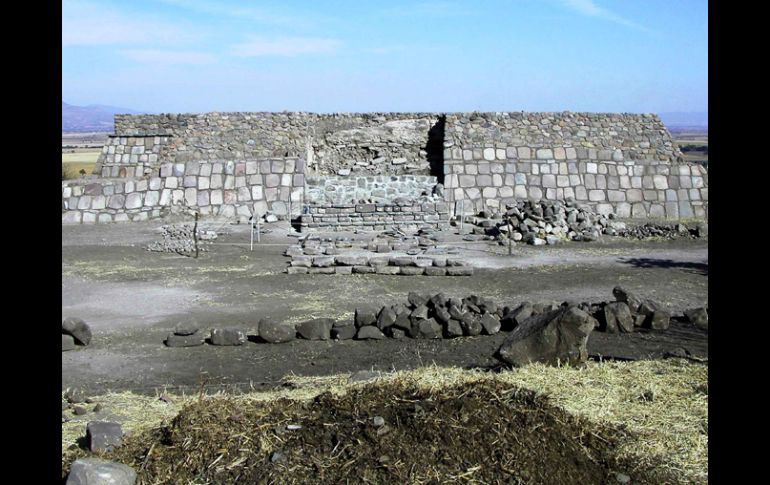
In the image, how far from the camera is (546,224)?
19.4m

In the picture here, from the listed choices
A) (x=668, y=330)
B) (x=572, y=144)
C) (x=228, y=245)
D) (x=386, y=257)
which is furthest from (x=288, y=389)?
(x=572, y=144)

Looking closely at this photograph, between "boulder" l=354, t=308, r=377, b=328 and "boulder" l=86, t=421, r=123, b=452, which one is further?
Answer: "boulder" l=354, t=308, r=377, b=328

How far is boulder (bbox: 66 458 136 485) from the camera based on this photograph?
4.07m

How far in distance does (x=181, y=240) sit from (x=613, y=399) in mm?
13855

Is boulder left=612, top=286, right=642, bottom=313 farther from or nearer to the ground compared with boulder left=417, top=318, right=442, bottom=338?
farther from the ground

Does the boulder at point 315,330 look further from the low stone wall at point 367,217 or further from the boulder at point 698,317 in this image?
the low stone wall at point 367,217

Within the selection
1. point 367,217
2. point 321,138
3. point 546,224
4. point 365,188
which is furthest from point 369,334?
point 321,138

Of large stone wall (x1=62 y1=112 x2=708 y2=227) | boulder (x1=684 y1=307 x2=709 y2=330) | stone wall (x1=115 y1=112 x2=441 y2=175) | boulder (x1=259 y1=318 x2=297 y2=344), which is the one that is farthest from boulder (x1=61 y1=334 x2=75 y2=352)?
stone wall (x1=115 y1=112 x2=441 y2=175)

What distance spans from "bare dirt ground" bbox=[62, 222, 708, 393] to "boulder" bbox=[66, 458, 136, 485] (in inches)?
120

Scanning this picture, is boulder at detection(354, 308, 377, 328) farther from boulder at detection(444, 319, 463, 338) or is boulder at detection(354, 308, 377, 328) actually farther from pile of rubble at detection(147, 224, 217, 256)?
pile of rubble at detection(147, 224, 217, 256)

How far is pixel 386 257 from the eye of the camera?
15617 millimetres

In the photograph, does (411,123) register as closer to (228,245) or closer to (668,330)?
(228,245)
